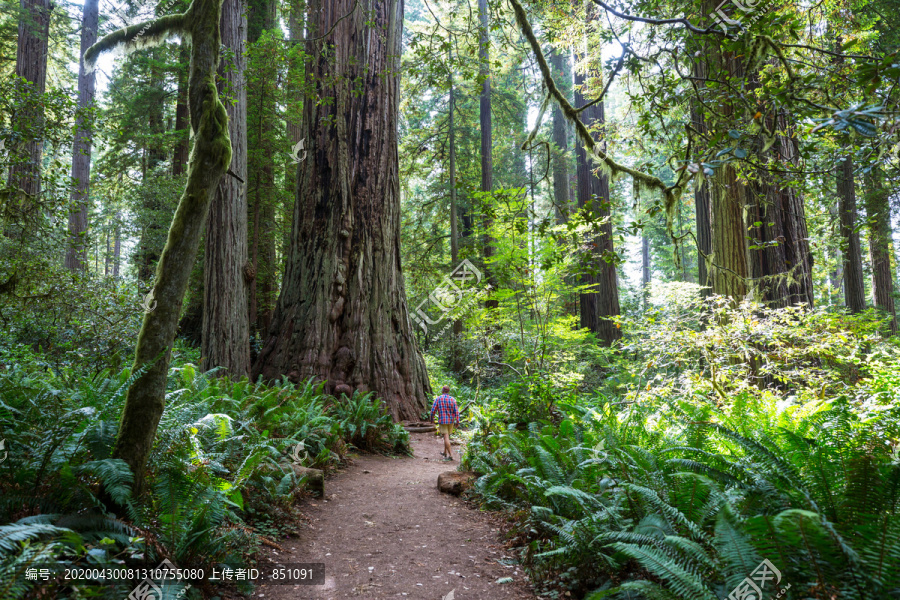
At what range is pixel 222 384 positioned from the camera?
6.50 meters

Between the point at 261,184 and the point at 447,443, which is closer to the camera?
the point at 447,443

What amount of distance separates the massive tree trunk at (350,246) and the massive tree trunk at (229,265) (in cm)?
79

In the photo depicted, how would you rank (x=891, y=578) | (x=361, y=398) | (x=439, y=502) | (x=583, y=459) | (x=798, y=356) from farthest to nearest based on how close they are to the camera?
(x=361, y=398), (x=798, y=356), (x=439, y=502), (x=583, y=459), (x=891, y=578)

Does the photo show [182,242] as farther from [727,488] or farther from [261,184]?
[261,184]

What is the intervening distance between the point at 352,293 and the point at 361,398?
198cm

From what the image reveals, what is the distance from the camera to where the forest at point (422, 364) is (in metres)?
2.53

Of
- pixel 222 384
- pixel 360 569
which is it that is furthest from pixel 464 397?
pixel 360 569

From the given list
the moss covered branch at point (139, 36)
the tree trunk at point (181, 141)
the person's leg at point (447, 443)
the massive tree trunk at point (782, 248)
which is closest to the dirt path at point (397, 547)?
the person's leg at point (447, 443)

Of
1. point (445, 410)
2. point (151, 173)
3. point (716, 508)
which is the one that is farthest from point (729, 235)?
point (151, 173)

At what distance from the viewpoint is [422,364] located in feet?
32.4

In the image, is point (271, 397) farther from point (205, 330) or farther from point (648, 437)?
point (648, 437)

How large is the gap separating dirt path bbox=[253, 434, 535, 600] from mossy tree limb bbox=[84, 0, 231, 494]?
1254 mm

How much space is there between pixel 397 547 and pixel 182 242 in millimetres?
2864

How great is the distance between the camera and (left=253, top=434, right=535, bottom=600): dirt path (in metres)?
3.15
